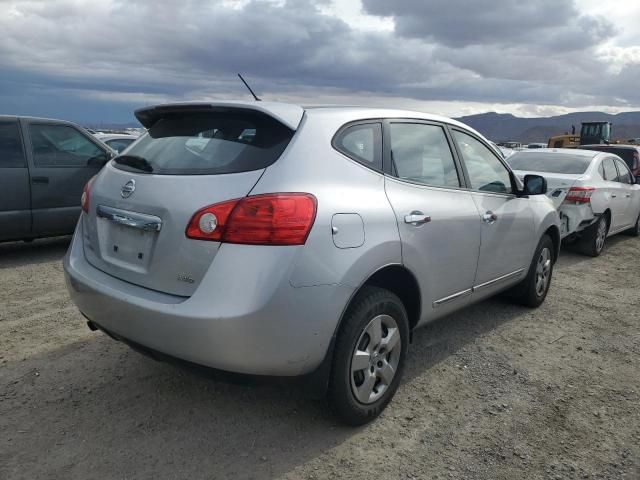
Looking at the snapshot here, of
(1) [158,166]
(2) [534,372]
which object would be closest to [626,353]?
(2) [534,372]

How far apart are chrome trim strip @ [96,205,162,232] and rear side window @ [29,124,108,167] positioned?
4.27 m

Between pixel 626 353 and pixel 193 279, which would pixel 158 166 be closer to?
pixel 193 279

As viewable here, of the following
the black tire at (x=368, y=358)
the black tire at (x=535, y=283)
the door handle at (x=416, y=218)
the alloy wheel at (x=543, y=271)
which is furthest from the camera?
the alloy wheel at (x=543, y=271)

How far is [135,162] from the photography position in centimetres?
292

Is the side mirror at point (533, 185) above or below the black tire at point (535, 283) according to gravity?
above

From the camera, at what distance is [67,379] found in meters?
3.32

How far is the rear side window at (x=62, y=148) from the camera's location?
6406 mm

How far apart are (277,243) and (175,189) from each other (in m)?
0.59

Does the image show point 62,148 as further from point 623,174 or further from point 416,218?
point 623,174

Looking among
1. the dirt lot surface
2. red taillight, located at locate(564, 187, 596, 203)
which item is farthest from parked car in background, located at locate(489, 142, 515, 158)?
the dirt lot surface

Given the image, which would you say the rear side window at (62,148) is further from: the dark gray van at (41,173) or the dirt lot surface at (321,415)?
the dirt lot surface at (321,415)

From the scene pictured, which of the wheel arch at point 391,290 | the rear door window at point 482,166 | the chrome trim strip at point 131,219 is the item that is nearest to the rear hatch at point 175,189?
the chrome trim strip at point 131,219

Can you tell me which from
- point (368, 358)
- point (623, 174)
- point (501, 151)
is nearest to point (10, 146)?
point (368, 358)

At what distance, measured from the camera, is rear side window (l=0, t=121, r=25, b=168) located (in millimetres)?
6113
